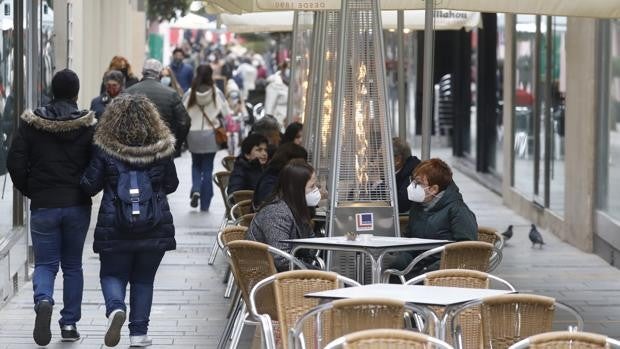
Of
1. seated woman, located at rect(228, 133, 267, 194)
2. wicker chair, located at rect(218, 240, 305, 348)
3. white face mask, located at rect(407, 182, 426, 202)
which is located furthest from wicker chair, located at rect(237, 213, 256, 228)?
seated woman, located at rect(228, 133, 267, 194)

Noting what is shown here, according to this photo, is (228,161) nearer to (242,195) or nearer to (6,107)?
(242,195)

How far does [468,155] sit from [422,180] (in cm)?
1902

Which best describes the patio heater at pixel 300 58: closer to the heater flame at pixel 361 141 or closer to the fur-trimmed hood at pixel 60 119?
the heater flame at pixel 361 141

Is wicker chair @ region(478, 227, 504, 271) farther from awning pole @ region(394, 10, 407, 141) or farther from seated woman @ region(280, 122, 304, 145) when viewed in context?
seated woman @ region(280, 122, 304, 145)

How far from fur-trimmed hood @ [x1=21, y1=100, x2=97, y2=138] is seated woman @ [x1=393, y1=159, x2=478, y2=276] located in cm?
213

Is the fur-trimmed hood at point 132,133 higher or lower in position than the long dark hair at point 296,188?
higher

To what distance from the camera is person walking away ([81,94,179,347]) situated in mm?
9461

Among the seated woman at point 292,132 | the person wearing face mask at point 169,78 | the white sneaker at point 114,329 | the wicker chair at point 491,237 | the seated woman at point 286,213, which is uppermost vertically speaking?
the person wearing face mask at point 169,78

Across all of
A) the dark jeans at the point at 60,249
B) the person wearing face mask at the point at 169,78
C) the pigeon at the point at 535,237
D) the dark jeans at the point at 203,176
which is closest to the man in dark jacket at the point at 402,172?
the dark jeans at the point at 60,249

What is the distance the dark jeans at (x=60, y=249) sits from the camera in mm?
9867

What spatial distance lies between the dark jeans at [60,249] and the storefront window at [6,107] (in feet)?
6.92

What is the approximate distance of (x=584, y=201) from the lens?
15852mm

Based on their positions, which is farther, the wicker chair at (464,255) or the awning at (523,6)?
the awning at (523,6)

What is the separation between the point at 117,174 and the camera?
9.52m
